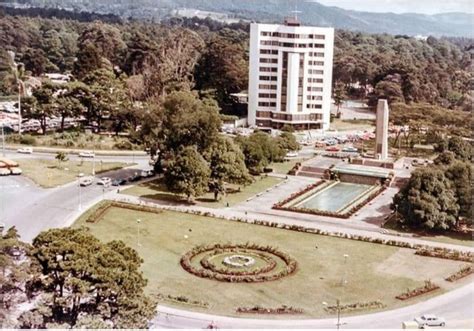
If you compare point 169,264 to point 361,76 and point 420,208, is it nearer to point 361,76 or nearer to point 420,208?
point 420,208

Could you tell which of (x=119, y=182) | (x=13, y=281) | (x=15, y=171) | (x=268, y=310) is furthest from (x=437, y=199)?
(x=15, y=171)

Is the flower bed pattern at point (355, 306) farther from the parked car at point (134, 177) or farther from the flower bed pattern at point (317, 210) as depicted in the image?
the parked car at point (134, 177)

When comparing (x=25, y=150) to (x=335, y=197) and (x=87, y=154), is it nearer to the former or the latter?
(x=87, y=154)

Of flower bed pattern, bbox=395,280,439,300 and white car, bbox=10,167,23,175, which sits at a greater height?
white car, bbox=10,167,23,175

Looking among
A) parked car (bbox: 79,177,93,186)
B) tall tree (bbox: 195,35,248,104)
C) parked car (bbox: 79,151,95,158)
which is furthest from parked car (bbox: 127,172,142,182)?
tall tree (bbox: 195,35,248,104)

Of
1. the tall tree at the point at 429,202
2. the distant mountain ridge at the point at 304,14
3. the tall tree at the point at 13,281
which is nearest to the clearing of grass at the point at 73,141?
the tall tree at the point at 429,202

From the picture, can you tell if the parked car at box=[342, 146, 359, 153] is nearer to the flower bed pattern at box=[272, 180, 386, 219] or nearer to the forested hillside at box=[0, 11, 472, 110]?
the flower bed pattern at box=[272, 180, 386, 219]

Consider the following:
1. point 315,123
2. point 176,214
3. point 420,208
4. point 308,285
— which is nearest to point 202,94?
point 315,123
